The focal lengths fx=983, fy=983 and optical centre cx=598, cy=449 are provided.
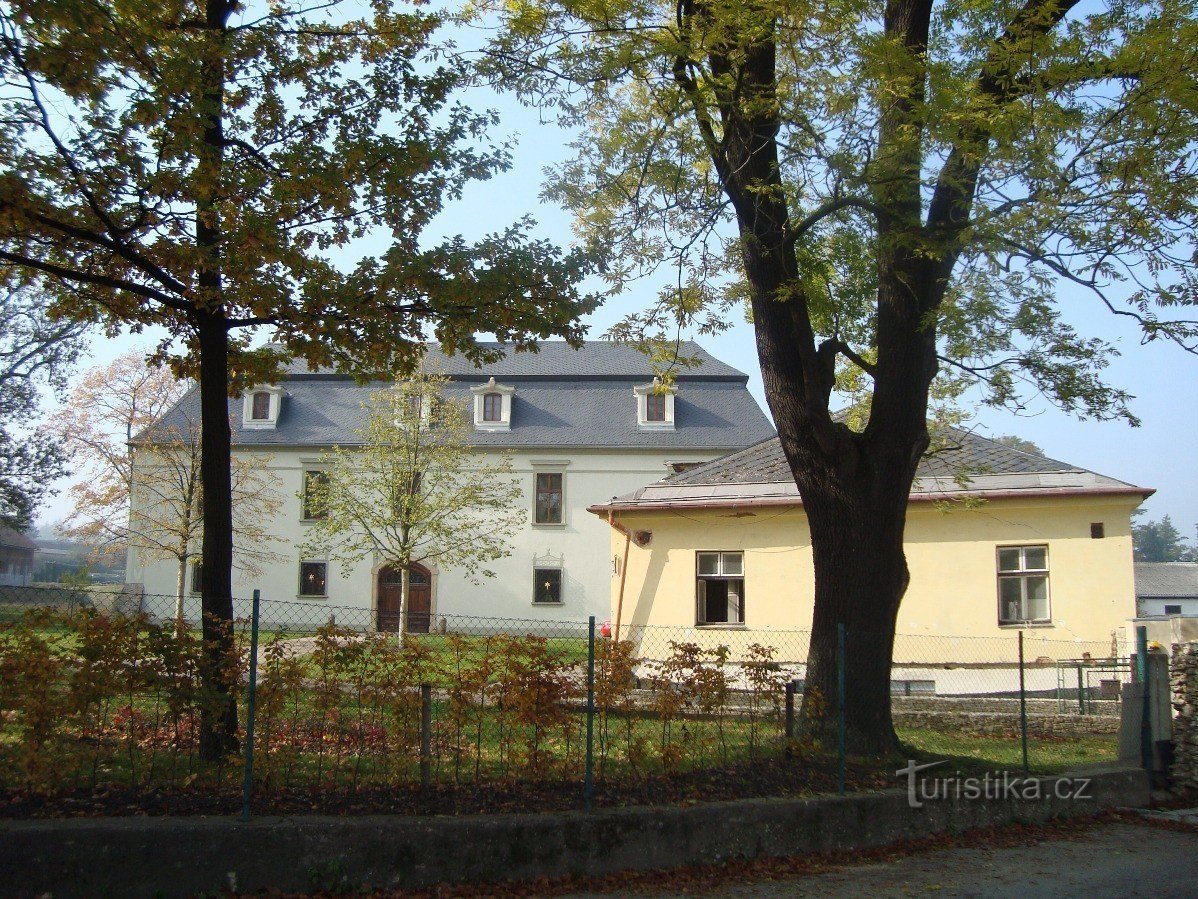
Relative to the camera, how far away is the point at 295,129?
28.4ft

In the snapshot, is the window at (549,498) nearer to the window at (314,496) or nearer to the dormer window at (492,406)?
the dormer window at (492,406)

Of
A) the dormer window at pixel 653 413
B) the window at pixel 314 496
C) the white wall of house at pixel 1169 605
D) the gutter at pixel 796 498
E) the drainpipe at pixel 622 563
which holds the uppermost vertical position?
the dormer window at pixel 653 413

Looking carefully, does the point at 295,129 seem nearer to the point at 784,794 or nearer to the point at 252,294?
the point at 252,294

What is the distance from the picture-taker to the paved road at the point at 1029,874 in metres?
6.79

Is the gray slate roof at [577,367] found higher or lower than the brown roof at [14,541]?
higher

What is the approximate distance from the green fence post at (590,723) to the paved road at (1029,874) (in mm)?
1129

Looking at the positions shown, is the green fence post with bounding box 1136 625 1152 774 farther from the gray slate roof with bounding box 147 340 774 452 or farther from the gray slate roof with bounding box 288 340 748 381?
the gray slate roof with bounding box 288 340 748 381

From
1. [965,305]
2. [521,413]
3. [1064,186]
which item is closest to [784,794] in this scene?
[965,305]

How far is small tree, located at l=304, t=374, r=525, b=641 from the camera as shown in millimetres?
29375

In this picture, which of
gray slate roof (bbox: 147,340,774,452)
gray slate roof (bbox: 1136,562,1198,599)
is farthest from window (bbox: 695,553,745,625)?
gray slate roof (bbox: 1136,562,1198,599)

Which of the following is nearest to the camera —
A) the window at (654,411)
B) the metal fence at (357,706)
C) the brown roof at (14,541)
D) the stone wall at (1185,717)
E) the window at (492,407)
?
the metal fence at (357,706)

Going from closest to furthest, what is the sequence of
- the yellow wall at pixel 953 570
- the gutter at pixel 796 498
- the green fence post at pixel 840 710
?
the green fence post at pixel 840 710 < the gutter at pixel 796 498 < the yellow wall at pixel 953 570

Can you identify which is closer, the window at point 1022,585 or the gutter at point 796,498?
the gutter at point 796,498

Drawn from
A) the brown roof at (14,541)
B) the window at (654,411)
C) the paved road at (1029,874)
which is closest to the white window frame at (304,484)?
the window at (654,411)
